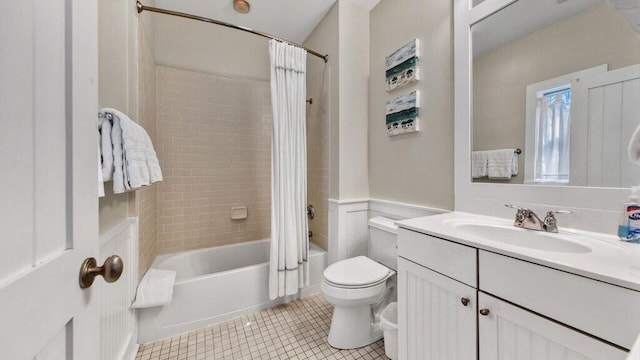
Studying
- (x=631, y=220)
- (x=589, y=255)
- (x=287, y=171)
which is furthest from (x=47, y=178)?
(x=631, y=220)

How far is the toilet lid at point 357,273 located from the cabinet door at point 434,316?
0.29 m

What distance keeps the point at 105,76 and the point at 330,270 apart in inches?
62.5

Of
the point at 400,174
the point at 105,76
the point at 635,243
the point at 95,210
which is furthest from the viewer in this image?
the point at 400,174

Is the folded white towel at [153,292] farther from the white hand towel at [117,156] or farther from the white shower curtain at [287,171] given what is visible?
the white hand towel at [117,156]

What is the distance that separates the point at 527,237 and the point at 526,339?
45cm

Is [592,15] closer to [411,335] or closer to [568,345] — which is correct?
[568,345]

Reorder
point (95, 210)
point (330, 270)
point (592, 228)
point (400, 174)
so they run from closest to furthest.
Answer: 1. point (95, 210)
2. point (592, 228)
3. point (330, 270)
4. point (400, 174)

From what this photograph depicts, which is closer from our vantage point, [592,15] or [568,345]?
[568,345]

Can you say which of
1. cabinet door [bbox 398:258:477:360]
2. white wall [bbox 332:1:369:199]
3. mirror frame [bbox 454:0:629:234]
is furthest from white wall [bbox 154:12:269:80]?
cabinet door [bbox 398:258:477:360]

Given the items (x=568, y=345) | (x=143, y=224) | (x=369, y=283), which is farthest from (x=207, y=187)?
(x=568, y=345)

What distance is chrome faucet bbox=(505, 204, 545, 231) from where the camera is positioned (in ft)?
3.40

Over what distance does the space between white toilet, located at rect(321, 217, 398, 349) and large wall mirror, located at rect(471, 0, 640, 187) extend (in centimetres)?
77

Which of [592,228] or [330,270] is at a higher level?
[592,228]

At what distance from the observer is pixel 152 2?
1.91 m
